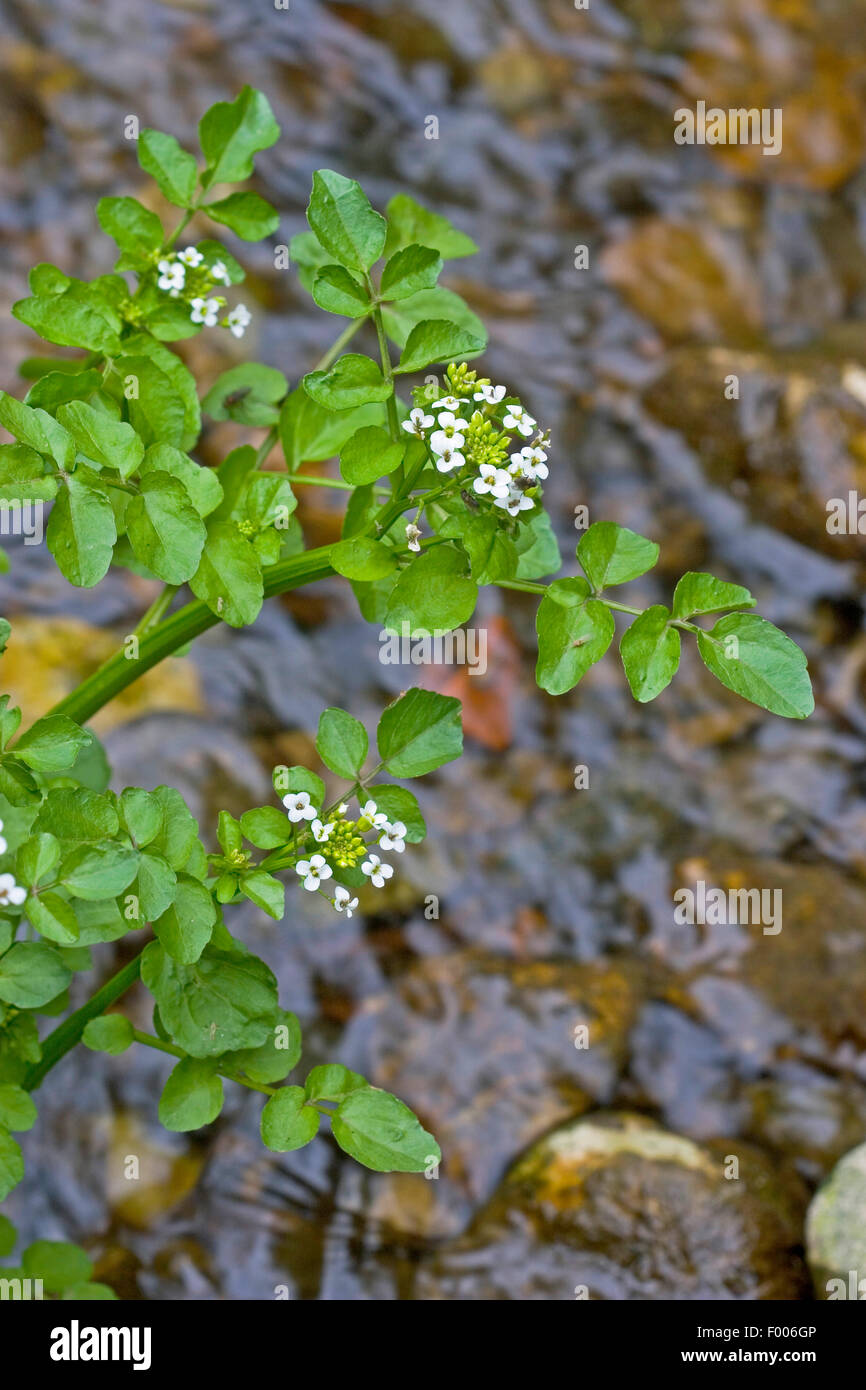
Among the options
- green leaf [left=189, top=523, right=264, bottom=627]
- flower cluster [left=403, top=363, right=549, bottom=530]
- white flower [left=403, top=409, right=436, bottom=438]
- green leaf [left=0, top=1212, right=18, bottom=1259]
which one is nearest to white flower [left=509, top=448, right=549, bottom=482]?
flower cluster [left=403, top=363, right=549, bottom=530]

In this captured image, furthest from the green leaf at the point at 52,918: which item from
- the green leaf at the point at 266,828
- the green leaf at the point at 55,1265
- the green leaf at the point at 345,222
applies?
the green leaf at the point at 55,1265

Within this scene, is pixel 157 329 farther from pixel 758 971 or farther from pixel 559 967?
pixel 758 971

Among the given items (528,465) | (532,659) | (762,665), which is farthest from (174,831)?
(532,659)

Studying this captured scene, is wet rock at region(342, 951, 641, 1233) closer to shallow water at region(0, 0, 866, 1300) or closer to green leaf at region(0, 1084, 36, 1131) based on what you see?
shallow water at region(0, 0, 866, 1300)

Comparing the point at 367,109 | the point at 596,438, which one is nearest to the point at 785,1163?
the point at 596,438

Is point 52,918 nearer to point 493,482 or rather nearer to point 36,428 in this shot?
point 36,428

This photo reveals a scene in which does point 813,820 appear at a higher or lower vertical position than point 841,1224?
higher
